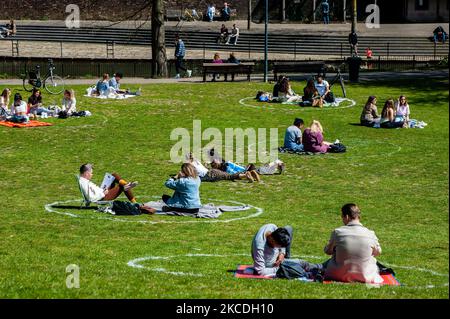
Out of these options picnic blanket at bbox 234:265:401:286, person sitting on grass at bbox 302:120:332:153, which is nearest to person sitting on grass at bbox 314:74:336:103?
person sitting on grass at bbox 302:120:332:153

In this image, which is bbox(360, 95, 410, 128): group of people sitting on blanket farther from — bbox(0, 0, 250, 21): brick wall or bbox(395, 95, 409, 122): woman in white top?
bbox(0, 0, 250, 21): brick wall

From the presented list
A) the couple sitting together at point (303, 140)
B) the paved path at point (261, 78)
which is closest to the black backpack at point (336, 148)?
the couple sitting together at point (303, 140)

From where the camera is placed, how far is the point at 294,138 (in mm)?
31875

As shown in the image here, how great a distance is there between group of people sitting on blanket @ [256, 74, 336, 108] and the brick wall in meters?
49.0

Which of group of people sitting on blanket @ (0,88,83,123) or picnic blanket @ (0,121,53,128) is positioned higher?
group of people sitting on blanket @ (0,88,83,123)

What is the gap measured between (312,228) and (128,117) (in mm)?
19071

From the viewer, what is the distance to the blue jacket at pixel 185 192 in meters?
21.7

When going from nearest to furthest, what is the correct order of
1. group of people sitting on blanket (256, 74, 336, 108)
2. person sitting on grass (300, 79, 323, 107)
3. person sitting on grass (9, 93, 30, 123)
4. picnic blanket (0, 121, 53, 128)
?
picnic blanket (0, 121, 53, 128), person sitting on grass (9, 93, 30, 123), person sitting on grass (300, 79, 323, 107), group of people sitting on blanket (256, 74, 336, 108)

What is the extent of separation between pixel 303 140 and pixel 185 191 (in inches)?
413

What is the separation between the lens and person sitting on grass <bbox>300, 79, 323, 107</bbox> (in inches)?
1654

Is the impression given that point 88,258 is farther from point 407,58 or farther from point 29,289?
point 407,58

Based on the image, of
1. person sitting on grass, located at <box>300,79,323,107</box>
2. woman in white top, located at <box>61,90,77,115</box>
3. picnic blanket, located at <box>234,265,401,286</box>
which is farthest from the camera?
person sitting on grass, located at <box>300,79,323,107</box>

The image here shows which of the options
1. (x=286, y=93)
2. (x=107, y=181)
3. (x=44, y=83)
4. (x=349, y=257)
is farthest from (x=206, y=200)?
(x=44, y=83)

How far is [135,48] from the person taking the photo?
247 ft
